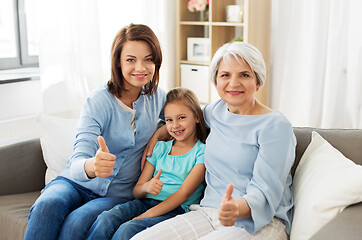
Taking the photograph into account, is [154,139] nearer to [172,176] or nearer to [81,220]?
[172,176]

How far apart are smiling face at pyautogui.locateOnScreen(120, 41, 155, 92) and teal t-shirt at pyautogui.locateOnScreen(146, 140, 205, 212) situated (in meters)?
0.31

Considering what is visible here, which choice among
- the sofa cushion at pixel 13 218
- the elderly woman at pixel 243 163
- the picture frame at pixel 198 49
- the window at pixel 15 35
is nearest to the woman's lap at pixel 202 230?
the elderly woman at pixel 243 163

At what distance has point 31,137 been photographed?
2.25 m

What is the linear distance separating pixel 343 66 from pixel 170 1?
154cm

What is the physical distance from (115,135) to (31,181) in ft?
2.08

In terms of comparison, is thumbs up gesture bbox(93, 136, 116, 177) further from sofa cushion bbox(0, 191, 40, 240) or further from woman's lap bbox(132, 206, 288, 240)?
sofa cushion bbox(0, 191, 40, 240)

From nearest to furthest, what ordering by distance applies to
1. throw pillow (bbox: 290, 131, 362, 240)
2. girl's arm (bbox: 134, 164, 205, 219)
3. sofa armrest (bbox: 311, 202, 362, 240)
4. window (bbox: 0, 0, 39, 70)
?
sofa armrest (bbox: 311, 202, 362, 240)
throw pillow (bbox: 290, 131, 362, 240)
girl's arm (bbox: 134, 164, 205, 219)
window (bbox: 0, 0, 39, 70)

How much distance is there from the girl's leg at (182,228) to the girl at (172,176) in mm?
82

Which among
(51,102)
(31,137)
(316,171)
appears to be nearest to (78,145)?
(31,137)

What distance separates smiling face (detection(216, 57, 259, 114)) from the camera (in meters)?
1.55

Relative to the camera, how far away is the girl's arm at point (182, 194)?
1.66m

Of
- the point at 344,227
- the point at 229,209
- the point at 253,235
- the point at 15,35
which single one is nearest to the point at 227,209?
the point at 229,209

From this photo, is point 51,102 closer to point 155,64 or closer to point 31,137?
point 31,137

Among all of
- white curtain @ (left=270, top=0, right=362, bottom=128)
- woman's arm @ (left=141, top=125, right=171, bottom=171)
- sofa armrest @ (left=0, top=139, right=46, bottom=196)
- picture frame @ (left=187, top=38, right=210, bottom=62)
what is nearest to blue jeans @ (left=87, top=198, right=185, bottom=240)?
woman's arm @ (left=141, top=125, right=171, bottom=171)
